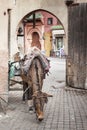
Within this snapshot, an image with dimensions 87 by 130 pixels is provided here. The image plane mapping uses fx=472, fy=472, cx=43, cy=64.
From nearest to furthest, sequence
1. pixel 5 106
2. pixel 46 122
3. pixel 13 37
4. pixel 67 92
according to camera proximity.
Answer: pixel 46 122 < pixel 5 106 < pixel 67 92 < pixel 13 37

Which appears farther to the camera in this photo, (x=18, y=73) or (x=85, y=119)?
(x=18, y=73)

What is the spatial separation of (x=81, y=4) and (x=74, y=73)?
2319 mm

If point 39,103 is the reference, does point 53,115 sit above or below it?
below

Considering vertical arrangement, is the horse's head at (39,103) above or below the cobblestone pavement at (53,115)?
above

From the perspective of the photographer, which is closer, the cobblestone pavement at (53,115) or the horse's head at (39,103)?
the cobblestone pavement at (53,115)

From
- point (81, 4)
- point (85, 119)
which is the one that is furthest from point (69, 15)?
point (85, 119)

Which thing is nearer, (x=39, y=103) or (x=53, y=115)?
(x=39, y=103)

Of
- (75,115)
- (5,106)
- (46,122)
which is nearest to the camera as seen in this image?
(46,122)

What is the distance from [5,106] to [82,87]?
16.0 feet

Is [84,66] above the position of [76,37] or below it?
below

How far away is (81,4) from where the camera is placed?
50.7 feet

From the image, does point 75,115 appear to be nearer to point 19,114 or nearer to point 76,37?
point 19,114

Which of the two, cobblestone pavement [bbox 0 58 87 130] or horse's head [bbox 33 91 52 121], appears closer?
cobblestone pavement [bbox 0 58 87 130]

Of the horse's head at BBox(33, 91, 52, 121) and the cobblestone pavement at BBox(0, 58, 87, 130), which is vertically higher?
the horse's head at BBox(33, 91, 52, 121)
